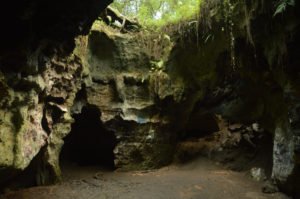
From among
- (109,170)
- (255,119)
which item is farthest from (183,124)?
(109,170)

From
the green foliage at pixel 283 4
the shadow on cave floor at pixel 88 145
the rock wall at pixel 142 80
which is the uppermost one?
the green foliage at pixel 283 4

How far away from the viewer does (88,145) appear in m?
12.4

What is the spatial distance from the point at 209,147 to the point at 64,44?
8344 mm

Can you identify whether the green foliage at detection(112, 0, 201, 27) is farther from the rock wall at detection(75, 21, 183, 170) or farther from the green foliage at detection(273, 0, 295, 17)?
the green foliage at detection(273, 0, 295, 17)

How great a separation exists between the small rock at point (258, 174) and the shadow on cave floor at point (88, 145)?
494 centimetres

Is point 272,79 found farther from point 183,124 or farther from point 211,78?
point 183,124

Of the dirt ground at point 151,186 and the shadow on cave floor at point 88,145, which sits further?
the shadow on cave floor at point 88,145

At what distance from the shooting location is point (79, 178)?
31.6 feet

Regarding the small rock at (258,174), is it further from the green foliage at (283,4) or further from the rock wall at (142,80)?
the green foliage at (283,4)

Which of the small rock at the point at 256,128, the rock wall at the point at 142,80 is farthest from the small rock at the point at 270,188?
the small rock at the point at 256,128

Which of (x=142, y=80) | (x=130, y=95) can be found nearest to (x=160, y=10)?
(x=142, y=80)

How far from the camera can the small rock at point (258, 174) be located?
949cm

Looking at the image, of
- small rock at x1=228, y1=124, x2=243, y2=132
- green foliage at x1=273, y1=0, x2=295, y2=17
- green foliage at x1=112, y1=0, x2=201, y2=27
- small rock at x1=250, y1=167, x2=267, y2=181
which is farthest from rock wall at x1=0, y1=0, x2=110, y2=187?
small rock at x1=228, y1=124, x2=243, y2=132

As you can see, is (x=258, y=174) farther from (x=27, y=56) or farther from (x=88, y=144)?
(x=27, y=56)
